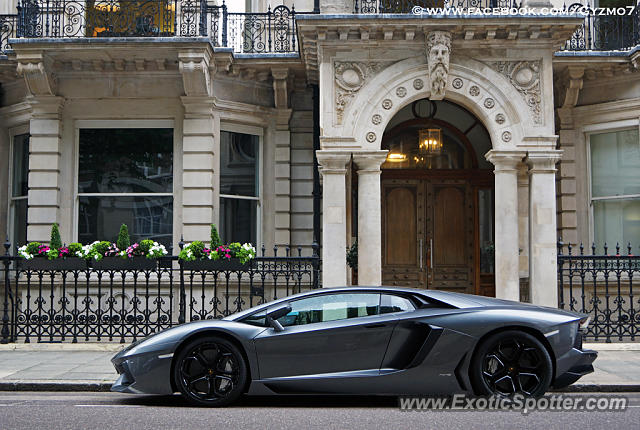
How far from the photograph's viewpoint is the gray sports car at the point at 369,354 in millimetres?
7074

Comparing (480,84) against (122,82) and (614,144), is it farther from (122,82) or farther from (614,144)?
(122,82)

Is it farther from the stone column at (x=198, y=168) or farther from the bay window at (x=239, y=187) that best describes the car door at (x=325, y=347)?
the bay window at (x=239, y=187)

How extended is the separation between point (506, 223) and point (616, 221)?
3.87m

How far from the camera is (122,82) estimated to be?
587 inches

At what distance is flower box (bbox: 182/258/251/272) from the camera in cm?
1218

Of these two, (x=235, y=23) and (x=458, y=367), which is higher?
(x=235, y=23)

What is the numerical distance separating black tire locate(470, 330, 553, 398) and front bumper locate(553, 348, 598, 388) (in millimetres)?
142

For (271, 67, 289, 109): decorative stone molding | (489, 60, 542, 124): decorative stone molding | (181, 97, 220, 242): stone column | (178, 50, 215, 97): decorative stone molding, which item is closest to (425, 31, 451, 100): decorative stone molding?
(489, 60, 542, 124): decorative stone molding

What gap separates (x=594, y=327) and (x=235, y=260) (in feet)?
19.8

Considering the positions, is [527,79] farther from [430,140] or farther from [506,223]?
[430,140]

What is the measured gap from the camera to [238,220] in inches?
608

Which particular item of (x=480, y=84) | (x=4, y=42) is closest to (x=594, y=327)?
(x=480, y=84)

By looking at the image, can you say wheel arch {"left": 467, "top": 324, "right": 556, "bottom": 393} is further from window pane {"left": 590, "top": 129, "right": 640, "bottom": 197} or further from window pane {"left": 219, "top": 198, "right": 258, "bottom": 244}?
window pane {"left": 590, "top": 129, "right": 640, "bottom": 197}

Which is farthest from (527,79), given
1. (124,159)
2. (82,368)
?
(82,368)
